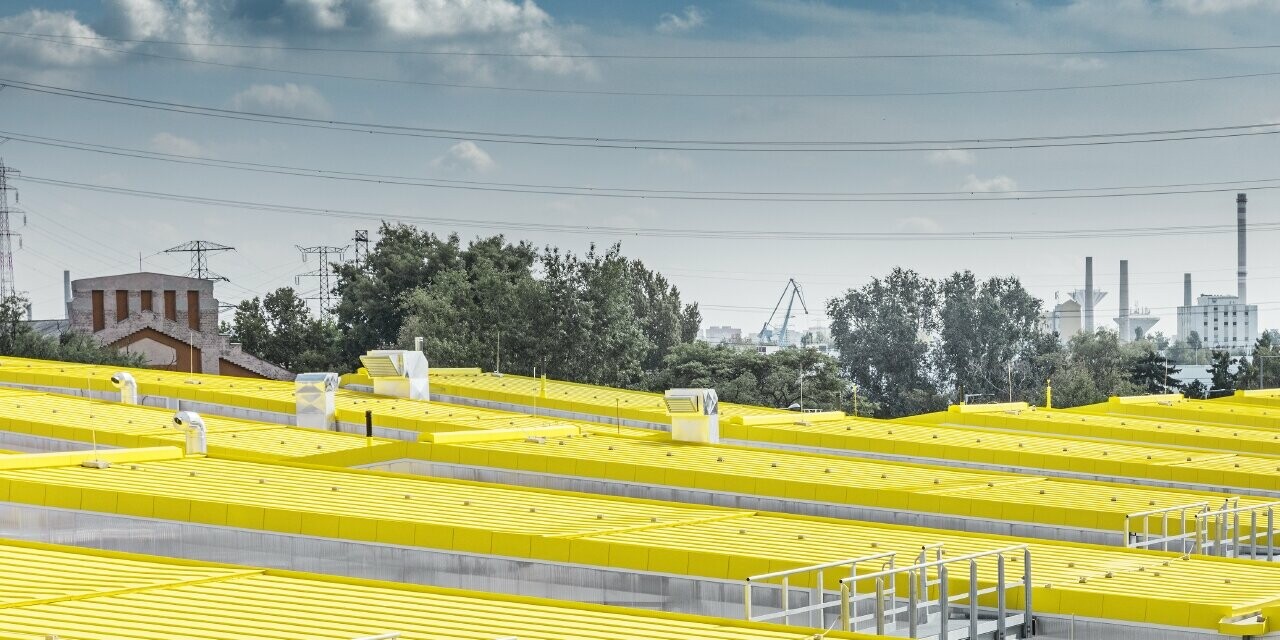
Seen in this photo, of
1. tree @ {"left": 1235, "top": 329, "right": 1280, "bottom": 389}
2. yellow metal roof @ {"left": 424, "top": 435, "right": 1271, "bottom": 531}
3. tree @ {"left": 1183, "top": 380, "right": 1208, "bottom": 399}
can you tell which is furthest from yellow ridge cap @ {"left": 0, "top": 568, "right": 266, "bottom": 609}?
tree @ {"left": 1183, "top": 380, "right": 1208, "bottom": 399}

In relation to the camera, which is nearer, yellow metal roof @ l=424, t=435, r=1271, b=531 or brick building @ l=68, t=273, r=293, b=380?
yellow metal roof @ l=424, t=435, r=1271, b=531

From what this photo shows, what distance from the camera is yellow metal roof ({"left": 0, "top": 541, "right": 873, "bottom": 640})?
1617cm

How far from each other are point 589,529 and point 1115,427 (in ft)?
88.8

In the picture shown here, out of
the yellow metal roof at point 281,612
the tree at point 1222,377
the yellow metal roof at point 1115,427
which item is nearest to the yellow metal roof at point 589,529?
the yellow metal roof at point 281,612

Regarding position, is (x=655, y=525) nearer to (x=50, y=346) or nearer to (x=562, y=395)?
(x=562, y=395)

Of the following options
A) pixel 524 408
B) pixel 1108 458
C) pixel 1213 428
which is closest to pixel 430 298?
pixel 524 408

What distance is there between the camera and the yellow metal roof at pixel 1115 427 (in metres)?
44.2

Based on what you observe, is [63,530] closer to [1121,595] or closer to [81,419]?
[81,419]

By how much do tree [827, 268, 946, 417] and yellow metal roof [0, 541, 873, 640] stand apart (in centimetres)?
10942

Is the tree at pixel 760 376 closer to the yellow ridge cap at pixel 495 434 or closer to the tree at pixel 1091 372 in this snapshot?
the tree at pixel 1091 372

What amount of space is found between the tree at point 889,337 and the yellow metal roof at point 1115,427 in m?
75.7

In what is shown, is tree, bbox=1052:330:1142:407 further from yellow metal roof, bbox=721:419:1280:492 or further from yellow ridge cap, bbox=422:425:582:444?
yellow ridge cap, bbox=422:425:582:444

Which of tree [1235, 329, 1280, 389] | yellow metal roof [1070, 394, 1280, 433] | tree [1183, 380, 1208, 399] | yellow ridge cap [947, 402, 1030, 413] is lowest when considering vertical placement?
tree [1183, 380, 1208, 399]

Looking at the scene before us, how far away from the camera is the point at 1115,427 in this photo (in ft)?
152
